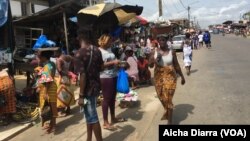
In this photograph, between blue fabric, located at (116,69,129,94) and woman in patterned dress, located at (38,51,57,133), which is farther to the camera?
blue fabric, located at (116,69,129,94)

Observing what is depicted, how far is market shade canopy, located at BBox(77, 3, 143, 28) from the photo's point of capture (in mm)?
9670

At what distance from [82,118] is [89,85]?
289 cm

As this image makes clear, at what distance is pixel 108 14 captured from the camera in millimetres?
10523

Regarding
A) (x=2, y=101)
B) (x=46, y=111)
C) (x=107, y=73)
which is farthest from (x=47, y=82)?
(x=2, y=101)

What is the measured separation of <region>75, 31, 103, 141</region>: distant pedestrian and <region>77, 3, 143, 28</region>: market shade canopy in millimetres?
3818

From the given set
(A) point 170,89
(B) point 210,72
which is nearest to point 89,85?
(A) point 170,89

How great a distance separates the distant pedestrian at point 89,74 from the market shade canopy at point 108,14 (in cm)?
382

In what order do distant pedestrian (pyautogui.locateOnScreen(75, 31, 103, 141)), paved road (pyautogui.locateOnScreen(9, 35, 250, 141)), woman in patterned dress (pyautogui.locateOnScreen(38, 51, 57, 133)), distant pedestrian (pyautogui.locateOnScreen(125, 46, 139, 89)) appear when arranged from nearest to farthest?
distant pedestrian (pyautogui.locateOnScreen(75, 31, 103, 141)) < paved road (pyautogui.locateOnScreen(9, 35, 250, 141)) < woman in patterned dress (pyautogui.locateOnScreen(38, 51, 57, 133)) < distant pedestrian (pyautogui.locateOnScreen(125, 46, 139, 89))

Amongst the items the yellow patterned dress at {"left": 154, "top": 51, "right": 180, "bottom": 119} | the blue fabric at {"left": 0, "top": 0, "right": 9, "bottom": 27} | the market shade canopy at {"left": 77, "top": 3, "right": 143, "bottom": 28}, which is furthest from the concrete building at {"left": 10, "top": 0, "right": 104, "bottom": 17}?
the yellow patterned dress at {"left": 154, "top": 51, "right": 180, "bottom": 119}

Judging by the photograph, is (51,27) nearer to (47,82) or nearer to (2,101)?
(2,101)

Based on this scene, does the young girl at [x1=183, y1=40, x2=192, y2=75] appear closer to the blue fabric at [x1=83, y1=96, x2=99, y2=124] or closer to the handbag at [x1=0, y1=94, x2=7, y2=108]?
the handbag at [x1=0, y1=94, x2=7, y2=108]

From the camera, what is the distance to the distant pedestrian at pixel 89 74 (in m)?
5.62

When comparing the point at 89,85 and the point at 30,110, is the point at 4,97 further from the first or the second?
the point at 89,85

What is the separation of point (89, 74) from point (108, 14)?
5070 millimetres
